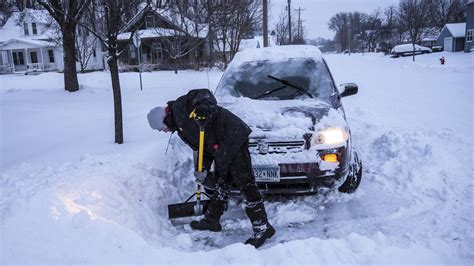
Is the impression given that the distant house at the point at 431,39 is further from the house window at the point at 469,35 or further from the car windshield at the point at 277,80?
the car windshield at the point at 277,80

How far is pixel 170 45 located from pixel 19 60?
2567 centimetres

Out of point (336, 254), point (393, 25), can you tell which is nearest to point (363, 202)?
point (336, 254)

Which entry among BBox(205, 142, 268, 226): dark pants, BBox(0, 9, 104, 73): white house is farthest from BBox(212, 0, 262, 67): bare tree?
BBox(0, 9, 104, 73): white house

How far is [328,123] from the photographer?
13.5ft

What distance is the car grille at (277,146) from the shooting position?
3.96 metres

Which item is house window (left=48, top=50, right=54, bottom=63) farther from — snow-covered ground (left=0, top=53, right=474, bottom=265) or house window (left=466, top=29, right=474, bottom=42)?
house window (left=466, top=29, right=474, bottom=42)

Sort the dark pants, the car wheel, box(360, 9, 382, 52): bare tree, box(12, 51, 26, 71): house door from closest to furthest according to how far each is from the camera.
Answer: the dark pants
the car wheel
box(12, 51, 26, 71): house door
box(360, 9, 382, 52): bare tree

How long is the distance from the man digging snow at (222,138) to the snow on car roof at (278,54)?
98.7 inches

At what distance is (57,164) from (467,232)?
→ 193 inches

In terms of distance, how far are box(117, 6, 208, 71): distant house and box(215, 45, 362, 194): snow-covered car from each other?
1358cm

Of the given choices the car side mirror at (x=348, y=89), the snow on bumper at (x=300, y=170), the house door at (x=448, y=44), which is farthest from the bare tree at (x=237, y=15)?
the house door at (x=448, y=44)

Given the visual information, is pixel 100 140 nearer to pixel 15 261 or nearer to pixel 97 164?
pixel 97 164

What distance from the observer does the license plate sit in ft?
12.8

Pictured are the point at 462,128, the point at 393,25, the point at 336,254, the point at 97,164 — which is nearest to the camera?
the point at 336,254
